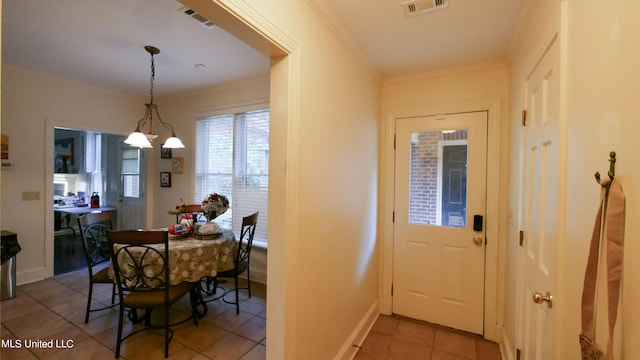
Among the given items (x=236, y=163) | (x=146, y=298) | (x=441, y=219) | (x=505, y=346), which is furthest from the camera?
(x=236, y=163)

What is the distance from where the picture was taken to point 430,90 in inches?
110

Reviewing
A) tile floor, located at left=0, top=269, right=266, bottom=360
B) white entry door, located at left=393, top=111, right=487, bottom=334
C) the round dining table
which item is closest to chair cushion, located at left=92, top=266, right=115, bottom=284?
tile floor, located at left=0, top=269, right=266, bottom=360

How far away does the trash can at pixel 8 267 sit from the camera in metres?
3.01

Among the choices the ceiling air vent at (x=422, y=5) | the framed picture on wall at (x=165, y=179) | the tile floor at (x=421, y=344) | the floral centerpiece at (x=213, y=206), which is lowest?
the tile floor at (x=421, y=344)

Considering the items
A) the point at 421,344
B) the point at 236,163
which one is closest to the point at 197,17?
the point at 236,163

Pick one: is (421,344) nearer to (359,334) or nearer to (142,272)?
(359,334)

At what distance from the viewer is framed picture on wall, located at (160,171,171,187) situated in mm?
4387

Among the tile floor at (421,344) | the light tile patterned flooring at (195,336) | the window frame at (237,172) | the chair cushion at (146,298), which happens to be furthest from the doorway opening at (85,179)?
the tile floor at (421,344)

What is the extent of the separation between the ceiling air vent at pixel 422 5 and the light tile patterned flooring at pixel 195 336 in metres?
2.66

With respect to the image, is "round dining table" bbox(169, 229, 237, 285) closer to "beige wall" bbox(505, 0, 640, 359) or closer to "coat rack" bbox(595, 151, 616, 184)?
"beige wall" bbox(505, 0, 640, 359)

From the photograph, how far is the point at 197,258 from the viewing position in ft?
8.05

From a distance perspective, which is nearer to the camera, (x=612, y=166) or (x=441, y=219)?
(x=612, y=166)

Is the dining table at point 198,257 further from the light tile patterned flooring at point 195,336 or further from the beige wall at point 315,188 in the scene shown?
the beige wall at point 315,188

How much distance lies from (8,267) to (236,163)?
276 cm
